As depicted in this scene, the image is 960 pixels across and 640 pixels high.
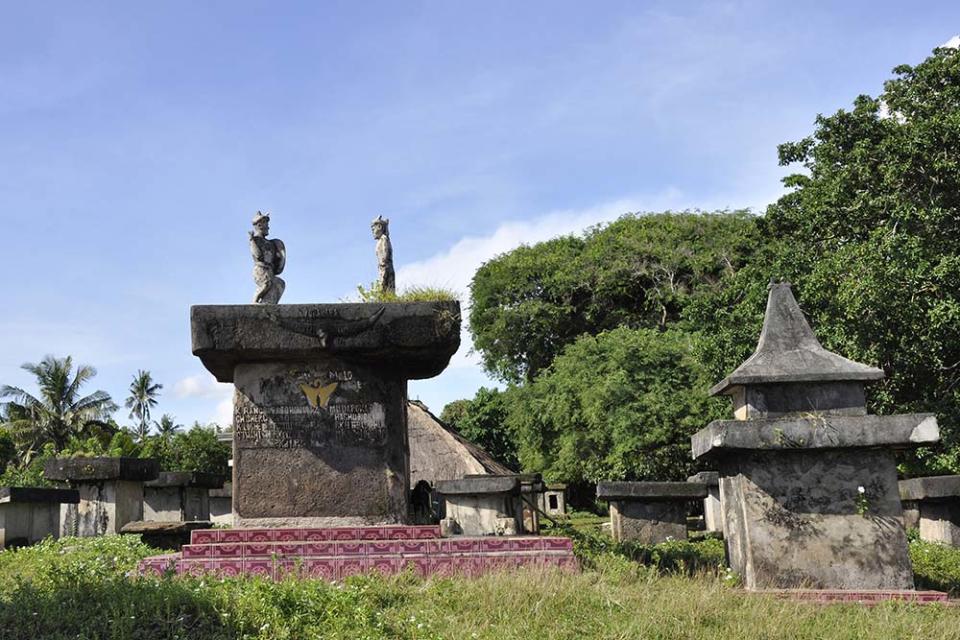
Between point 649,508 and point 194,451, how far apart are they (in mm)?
27351

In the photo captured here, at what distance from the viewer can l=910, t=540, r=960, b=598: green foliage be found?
28.9 feet

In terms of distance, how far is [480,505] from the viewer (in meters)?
9.30

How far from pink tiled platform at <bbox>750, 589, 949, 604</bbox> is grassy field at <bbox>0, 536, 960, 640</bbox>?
31 cm

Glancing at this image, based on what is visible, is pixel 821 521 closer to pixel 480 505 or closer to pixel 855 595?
pixel 855 595

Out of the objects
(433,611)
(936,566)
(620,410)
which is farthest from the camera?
(620,410)

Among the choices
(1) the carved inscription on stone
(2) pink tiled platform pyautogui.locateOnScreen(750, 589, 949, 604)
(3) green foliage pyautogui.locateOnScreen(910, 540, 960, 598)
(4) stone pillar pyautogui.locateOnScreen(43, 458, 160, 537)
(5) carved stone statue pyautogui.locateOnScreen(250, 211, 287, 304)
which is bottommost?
(3) green foliage pyautogui.locateOnScreen(910, 540, 960, 598)

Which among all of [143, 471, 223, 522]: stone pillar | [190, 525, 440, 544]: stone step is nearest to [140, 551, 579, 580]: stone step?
[190, 525, 440, 544]: stone step

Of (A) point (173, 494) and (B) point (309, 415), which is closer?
(B) point (309, 415)

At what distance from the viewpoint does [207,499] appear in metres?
16.6

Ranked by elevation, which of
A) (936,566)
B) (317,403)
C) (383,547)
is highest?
(317,403)

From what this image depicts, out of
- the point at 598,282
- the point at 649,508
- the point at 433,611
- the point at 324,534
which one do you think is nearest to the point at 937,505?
the point at 649,508

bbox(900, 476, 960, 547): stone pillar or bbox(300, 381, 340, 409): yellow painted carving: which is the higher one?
bbox(300, 381, 340, 409): yellow painted carving

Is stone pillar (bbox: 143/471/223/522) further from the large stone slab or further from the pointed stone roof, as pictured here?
the large stone slab

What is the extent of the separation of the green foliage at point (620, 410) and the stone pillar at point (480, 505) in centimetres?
1392
